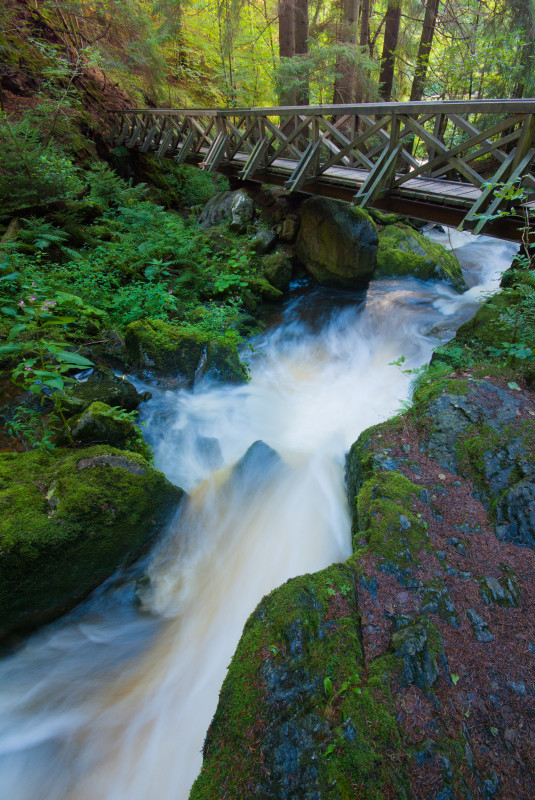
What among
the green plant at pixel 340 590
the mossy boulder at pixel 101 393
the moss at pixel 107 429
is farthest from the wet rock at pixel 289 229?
the green plant at pixel 340 590

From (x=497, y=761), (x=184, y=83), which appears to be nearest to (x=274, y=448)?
(x=497, y=761)

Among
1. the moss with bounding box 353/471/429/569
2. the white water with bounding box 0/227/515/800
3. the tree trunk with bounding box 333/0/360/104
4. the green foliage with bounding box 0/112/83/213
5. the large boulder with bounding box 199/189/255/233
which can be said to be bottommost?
the white water with bounding box 0/227/515/800

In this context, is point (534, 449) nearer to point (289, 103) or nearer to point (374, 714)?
point (374, 714)

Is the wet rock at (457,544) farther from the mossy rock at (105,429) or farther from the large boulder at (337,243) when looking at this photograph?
the large boulder at (337,243)

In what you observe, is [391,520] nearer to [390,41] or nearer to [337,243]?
[337,243]

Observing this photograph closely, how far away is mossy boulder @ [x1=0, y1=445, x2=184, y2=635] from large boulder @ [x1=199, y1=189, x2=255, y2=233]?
6800 mm

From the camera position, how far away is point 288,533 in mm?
4438

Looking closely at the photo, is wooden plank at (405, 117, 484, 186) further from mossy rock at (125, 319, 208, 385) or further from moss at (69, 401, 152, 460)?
moss at (69, 401, 152, 460)

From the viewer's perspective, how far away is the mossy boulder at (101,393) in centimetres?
455

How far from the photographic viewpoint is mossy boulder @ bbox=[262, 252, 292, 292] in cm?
840

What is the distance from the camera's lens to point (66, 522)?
3371 millimetres

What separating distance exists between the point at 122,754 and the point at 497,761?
2.53 metres

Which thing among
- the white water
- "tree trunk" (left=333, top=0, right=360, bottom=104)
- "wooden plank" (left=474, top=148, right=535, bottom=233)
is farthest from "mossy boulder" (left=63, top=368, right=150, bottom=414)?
"tree trunk" (left=333, top=0, right=360, bottom=104)

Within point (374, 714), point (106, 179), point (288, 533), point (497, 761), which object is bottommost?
point (288, 533)
